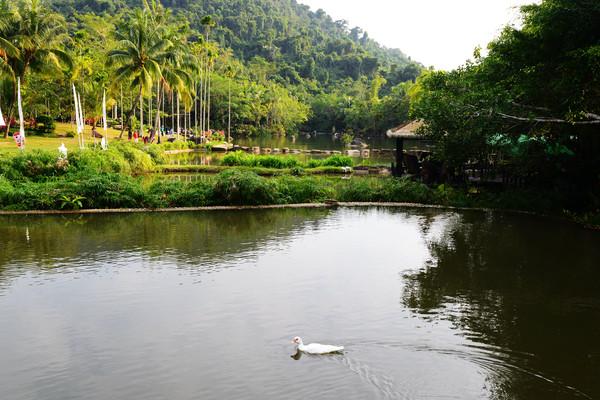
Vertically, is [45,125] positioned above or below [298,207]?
above

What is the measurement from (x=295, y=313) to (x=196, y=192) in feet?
35.8

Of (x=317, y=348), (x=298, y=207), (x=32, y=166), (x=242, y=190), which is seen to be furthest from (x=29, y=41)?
(x=317, y=348)

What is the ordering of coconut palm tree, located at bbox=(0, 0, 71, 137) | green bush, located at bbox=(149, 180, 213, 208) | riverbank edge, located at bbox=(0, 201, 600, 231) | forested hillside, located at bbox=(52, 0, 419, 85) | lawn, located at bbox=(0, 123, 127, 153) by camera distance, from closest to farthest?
riverbank edge, located at bbox=(0, 201, 600, 231), green bush, located at bbox=(149, 180, 213, 208), lawn, located at bbox=(0, 123, 127, 153), coconut palm tree, located at bbox=(0, 0, 71, 137), forested hillside, located at bbox=(52, 0, 419, 85)

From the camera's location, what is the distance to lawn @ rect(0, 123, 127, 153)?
105ft

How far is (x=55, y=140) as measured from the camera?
127ft

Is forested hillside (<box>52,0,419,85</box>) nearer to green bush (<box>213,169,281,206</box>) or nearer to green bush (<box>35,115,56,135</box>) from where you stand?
green bush (<box>35,115,56,135</box>)

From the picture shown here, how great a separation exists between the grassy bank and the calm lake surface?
2.62 metres

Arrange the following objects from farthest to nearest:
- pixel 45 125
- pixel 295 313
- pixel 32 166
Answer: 1. pixel 45 125
2. pixel 32 166
3. pixel 295 313

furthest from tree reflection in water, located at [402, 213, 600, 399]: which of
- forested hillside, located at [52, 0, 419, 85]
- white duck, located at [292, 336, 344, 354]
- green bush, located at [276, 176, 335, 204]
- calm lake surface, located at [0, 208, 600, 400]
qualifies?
forested hillside, located at [52, 0, 419, 85]

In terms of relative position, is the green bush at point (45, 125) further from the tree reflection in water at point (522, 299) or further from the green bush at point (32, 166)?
the tree reflection in water at point (522, 299)

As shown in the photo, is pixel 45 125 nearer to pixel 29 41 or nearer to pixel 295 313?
pixel 29 41

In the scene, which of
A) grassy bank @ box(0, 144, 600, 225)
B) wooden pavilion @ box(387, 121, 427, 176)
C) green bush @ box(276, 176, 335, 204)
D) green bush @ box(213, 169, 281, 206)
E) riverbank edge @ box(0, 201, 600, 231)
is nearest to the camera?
riverbank edge @ box(0, 201, 600, 231)

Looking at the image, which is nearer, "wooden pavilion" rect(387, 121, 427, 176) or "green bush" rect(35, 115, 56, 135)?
"wooden pavilion" rect(387, 121, 427, 176)

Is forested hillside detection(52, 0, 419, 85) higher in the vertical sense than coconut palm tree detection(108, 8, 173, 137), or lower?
higher
